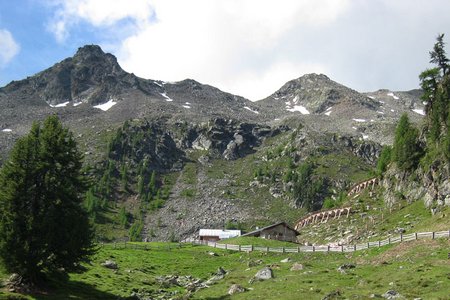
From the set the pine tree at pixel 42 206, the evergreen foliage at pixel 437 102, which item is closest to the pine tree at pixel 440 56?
the evergreen foliage at pixel 437 102

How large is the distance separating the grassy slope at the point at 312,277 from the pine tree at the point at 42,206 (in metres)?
3.01

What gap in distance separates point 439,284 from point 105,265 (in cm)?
3647

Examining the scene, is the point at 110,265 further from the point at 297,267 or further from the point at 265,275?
the point at 297,267

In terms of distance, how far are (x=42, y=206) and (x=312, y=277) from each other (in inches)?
967

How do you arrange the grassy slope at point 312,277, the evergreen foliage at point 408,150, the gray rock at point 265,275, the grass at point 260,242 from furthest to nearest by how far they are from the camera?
the evergreen foliage at point 408,150 → the grass at point 260,242 → the gray rock at point 265,275 → the grassy slope at point 312,277

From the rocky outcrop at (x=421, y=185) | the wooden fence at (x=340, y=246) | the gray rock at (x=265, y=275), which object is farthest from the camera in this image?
the rocky outcrop at (x=421, y=185)

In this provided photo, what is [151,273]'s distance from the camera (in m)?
56.5

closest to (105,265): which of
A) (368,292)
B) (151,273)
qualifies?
(151,273)

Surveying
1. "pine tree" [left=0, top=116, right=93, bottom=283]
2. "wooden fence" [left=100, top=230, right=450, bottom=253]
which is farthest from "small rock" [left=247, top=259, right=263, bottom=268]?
"pine tree" [left=0, top=116, right=93, bottom=283]

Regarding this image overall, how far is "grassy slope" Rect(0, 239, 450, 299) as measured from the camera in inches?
1355

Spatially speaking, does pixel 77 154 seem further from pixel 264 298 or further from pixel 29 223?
pixel 264 298

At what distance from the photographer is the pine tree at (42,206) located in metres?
37.0

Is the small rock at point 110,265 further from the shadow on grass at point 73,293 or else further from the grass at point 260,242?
the grass at point 260,242

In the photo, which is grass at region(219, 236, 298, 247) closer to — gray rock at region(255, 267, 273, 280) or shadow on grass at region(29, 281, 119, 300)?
gray rock at region(255, 267, 273, 280)
